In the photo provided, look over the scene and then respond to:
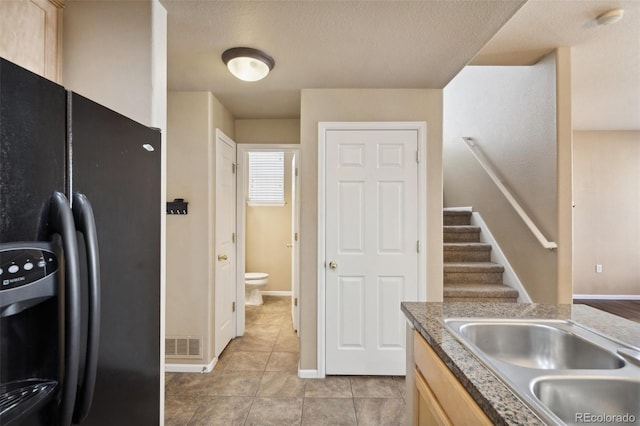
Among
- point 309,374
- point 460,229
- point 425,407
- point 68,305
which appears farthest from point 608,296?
point 68,305

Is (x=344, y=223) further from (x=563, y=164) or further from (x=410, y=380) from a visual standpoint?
(x=563, y=164)

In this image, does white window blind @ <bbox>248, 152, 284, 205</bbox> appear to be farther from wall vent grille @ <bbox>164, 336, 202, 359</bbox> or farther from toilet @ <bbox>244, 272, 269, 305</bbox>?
wall vent grille @ <bbox>164, 336, 202, 359</bbox>

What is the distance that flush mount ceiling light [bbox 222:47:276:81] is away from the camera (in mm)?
1950

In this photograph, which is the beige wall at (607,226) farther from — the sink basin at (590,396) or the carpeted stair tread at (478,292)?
the sink basin at (590,396)

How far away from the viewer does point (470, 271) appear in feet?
11.0

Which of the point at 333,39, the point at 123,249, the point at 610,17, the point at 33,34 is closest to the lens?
the point at 123,249

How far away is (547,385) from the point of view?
0.79 m

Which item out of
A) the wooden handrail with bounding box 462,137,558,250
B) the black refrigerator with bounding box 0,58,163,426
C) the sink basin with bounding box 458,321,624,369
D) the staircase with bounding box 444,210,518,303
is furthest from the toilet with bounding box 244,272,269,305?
the sink basin with bounding box 458,321,624,369

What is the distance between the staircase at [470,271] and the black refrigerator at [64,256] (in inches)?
110

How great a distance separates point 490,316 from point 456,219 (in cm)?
313

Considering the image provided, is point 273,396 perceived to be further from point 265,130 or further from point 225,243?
point 265,130

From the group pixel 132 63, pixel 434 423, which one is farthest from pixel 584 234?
pixel 132 63

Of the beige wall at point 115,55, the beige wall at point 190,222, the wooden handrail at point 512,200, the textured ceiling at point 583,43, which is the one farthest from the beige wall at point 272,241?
the beige wall at point 115,55

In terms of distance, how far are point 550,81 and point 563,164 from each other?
0.74m
